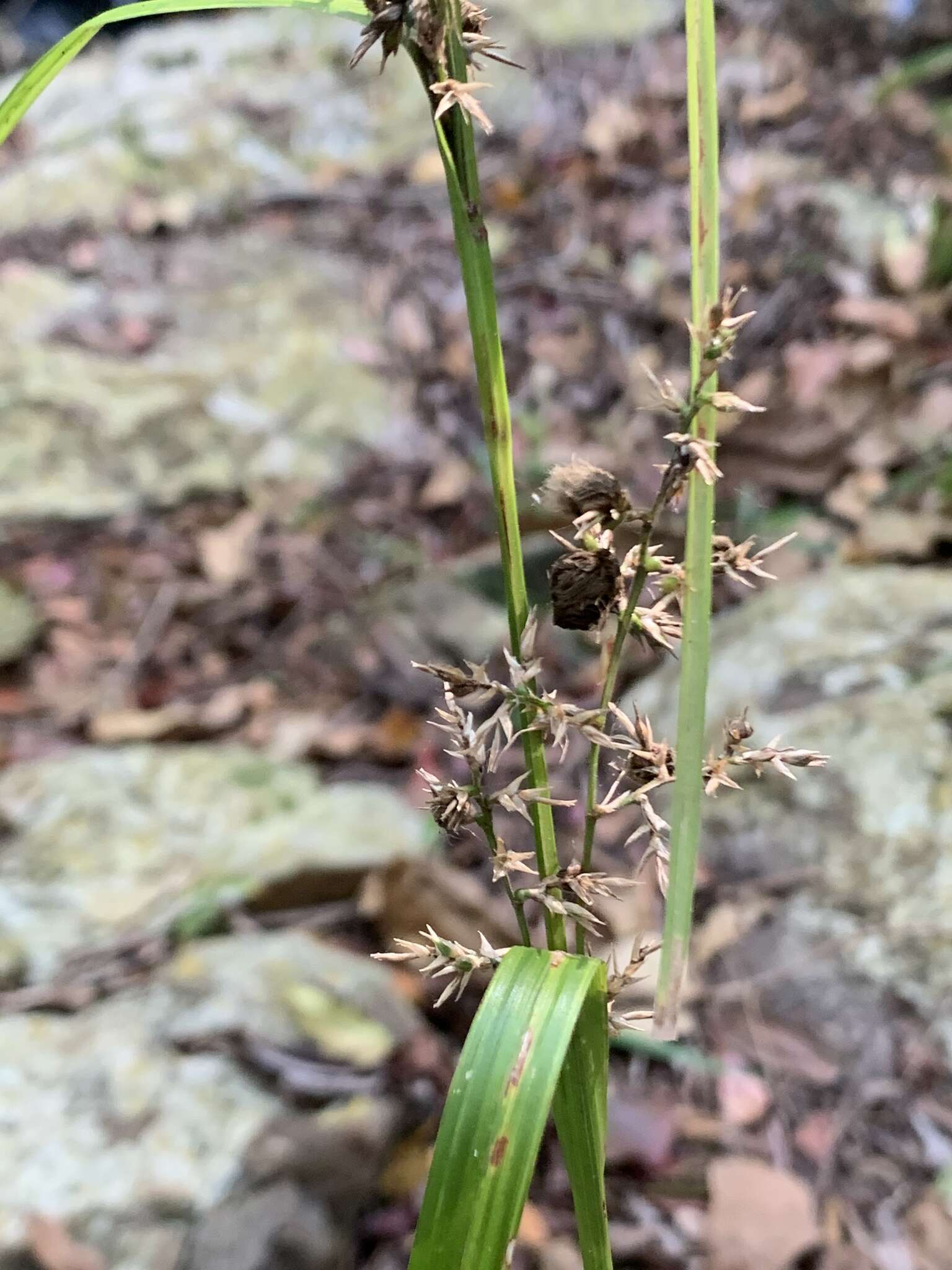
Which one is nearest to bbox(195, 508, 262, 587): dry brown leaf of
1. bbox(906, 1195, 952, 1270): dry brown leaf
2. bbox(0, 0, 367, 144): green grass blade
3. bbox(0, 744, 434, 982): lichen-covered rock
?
bbox(0, 744, 434, 982): lichen-covered rock

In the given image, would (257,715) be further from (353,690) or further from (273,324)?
(273,324)

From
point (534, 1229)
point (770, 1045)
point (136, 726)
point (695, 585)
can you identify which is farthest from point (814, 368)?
point (695, 585)

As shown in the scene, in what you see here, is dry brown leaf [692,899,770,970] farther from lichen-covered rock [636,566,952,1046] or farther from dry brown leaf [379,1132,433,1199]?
dry brown leaf [379,1132,433,1199]

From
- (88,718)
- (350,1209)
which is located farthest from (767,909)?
(88,718)

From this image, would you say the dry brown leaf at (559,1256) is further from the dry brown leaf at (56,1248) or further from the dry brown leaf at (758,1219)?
the dry brown leaf at (56,1248)

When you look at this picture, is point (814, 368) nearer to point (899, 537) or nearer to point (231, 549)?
point (899, 537)

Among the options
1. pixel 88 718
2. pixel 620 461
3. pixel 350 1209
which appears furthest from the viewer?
pixel 620 461
